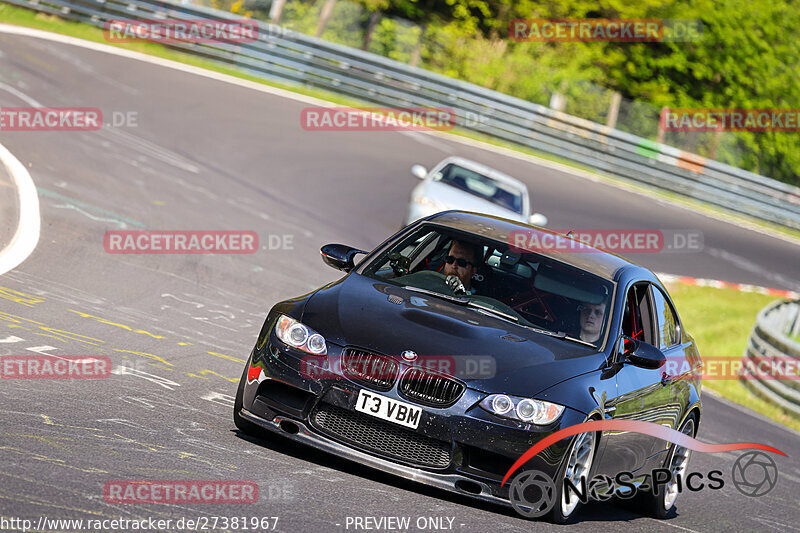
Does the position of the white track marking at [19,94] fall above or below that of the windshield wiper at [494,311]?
below

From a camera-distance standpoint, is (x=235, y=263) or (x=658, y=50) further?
(x=658, y=50)

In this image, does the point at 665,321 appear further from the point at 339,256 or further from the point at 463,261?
the point at 339,256

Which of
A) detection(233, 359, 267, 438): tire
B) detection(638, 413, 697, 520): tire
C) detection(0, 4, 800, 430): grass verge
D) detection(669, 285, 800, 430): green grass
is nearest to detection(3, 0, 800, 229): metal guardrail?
detection(0, 4, 800, 430): grass verge

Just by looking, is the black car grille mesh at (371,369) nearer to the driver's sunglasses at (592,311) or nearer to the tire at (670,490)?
the driver's sunglasses at (592,311)

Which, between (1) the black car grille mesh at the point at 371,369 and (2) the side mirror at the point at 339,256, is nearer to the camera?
(1) the black car grille mesh at the point at 371,369

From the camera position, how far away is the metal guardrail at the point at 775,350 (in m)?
15.5

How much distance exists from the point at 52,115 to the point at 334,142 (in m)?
7.41

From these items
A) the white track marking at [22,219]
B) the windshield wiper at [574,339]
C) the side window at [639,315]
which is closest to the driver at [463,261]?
the windshield wiper at [574,339]

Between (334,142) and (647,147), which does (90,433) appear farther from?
(647,147)

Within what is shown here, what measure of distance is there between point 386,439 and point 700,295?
16910 millimetres

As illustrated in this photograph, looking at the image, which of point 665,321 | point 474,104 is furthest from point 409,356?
point 474,104

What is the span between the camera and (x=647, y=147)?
104 ft

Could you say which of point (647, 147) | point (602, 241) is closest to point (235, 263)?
point (602, 241)

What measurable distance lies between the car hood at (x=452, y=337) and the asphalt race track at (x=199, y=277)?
2.42 ft
